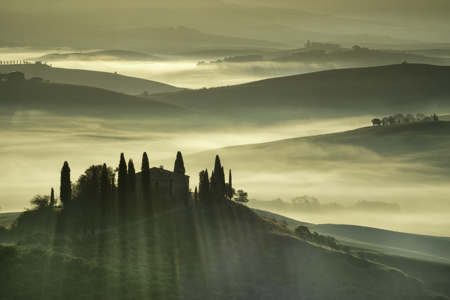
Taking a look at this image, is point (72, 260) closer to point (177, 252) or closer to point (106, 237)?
point (106, 237)

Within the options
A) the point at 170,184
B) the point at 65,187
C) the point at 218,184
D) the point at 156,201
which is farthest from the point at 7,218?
the point at 218,184

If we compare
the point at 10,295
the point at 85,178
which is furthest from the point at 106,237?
the point at 10,295

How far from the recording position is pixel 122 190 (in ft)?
413

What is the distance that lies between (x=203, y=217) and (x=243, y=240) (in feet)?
28.1

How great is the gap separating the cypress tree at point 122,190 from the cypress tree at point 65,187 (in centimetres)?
810

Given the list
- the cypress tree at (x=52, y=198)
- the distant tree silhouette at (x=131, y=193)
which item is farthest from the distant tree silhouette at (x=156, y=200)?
the cypress tree at (x=52, y=198)

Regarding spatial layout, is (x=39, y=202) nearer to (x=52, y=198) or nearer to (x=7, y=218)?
(x=52, y=198)

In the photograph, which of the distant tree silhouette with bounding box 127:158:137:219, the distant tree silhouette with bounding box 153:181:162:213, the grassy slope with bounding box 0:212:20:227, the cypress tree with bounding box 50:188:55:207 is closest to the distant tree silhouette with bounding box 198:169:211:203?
the distant tree silhouette with bounding box 153:181:162:213

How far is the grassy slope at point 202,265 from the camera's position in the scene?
103m

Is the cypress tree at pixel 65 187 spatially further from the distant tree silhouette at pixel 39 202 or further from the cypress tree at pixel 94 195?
the distant tree silhouette at pixel 39 202

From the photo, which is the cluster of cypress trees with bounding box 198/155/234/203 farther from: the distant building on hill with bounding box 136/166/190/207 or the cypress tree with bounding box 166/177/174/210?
the cypress tree with bounding box 166/177/174/210

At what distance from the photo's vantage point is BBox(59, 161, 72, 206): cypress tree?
122m

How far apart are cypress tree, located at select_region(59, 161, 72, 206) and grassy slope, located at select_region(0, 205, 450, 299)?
34.0 feet

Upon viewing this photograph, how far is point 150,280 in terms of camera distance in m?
109
